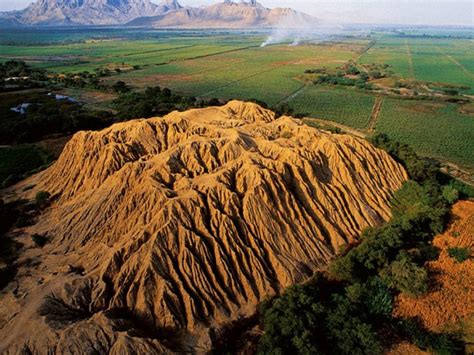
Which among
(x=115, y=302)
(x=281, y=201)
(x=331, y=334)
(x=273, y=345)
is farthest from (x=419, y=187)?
(x=115, y=302)

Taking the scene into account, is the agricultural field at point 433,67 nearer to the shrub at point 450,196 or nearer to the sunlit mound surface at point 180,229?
the shrub at point 450,196

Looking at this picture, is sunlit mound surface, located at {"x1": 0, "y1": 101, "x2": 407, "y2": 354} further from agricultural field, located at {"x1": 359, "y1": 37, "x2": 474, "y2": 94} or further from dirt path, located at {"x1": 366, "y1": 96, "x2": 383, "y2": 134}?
agricultural field, located at {"x1": 359, "y1": 37, "x2": 474, "y2": 94}

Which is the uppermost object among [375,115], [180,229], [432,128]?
[180,229]

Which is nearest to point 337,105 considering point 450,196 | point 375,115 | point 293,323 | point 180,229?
point 375,115

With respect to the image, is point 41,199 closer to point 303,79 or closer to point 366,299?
point 366,299

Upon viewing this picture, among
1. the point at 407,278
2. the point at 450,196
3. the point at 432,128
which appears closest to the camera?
the point at 407,278

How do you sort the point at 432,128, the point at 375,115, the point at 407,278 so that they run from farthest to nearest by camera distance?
the point at 375,115
the point at 432,128
the point at 407,278
